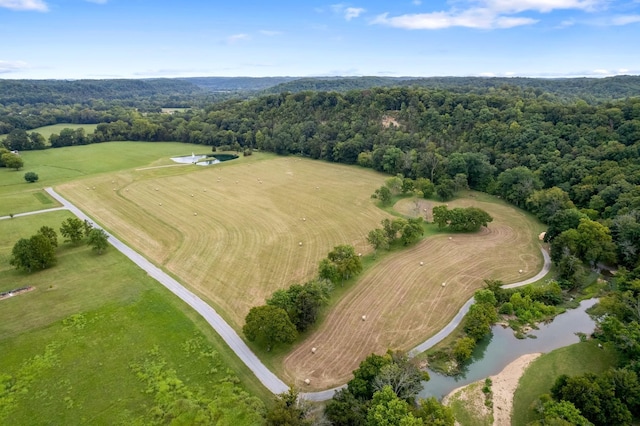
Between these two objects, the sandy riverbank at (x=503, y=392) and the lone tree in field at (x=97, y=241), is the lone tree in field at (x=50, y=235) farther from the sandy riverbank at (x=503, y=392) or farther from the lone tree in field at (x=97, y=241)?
the sandy riverbank at (x=503, y=392)

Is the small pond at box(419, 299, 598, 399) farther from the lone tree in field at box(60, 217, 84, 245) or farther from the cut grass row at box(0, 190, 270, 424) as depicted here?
the lone tree in field at box(60, 217, 84, 245)

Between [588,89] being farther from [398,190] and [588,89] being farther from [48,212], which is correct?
[48,212]

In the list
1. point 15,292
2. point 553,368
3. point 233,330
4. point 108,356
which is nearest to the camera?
point 553,368

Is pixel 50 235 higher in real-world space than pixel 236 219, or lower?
higher

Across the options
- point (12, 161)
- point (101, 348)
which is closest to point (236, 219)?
point (101, 348)

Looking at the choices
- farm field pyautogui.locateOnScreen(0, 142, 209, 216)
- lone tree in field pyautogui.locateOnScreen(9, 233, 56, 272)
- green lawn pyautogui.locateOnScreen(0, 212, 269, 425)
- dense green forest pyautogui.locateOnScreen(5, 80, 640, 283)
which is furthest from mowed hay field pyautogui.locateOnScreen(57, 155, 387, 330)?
dense green forest pyautogui.locateOnScreen(5, 80, 640, 283)

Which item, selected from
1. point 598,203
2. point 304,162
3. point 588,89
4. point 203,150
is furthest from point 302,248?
point 588,89

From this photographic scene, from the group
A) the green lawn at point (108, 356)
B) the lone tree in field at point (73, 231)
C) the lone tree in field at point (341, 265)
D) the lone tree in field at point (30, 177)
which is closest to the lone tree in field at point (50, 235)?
the lone tree in field at point (73, 231)

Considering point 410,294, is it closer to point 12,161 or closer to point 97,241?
point 97,241
